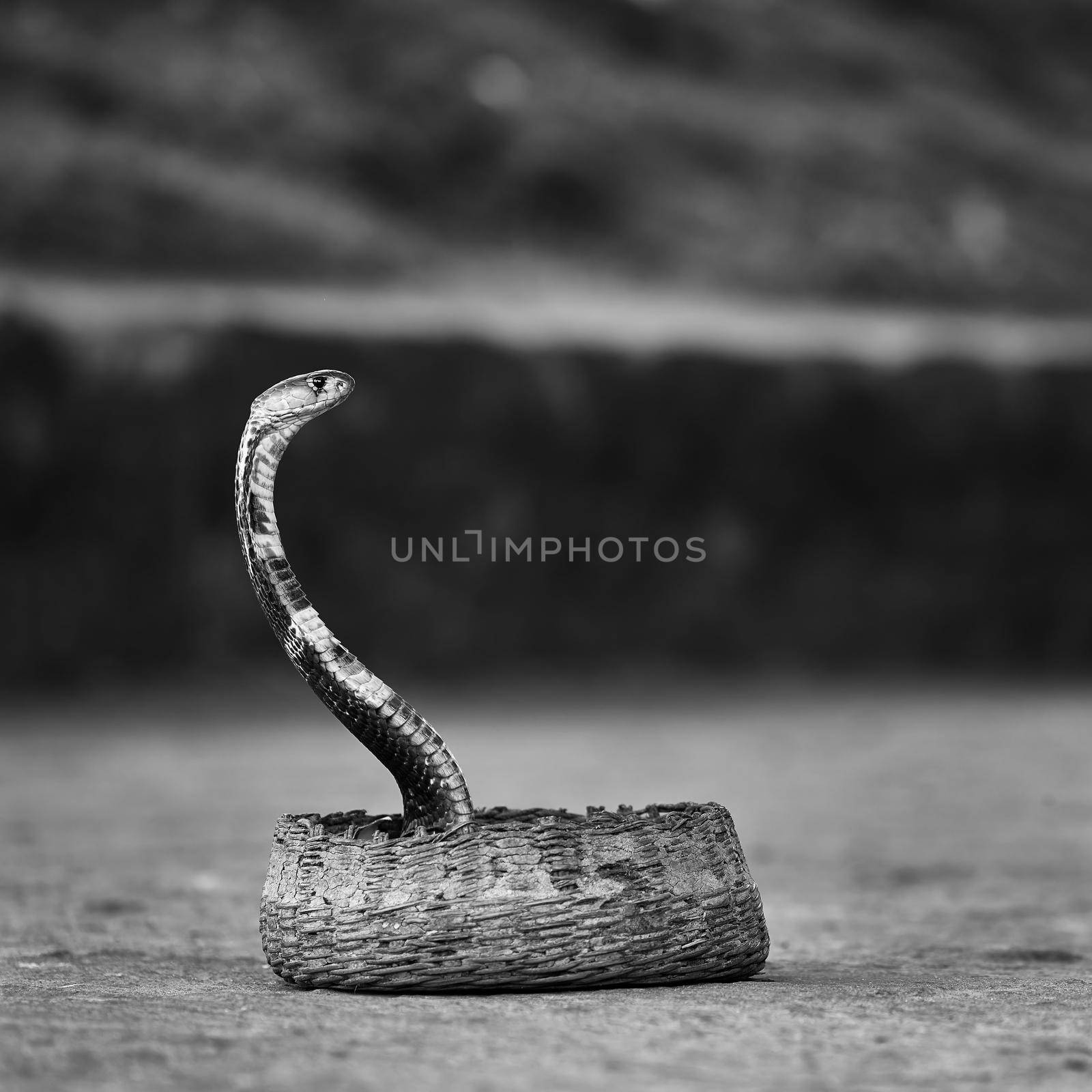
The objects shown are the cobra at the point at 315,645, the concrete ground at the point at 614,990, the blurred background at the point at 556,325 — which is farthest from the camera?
the blurred background at the point at 556,325

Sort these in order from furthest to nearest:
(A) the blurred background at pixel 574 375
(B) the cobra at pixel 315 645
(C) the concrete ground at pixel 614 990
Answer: (A) the blurred background at pixel 574 375 < (B) the cobra at pixel 315 645 < (C) the concrete ground at pixel 614 990

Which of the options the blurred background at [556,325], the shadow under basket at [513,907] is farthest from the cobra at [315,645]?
the blurred background at [556,325]

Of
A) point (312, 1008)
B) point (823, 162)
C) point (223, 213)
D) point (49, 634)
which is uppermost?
point (823, 162)

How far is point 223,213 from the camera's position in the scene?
48.3 ft

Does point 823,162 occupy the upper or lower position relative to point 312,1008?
upper

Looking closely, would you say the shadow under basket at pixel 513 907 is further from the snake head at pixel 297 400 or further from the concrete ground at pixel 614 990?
the snake head at pixel 297 400

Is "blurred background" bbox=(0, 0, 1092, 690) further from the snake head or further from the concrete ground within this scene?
the snake head

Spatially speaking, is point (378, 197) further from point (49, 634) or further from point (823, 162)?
point (49, 634)

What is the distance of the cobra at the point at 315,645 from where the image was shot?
3338 mm

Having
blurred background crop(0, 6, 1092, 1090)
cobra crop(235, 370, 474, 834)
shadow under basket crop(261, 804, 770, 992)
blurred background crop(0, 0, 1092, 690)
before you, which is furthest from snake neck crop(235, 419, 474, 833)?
blurred background crop(0, 0, 1092, 690)

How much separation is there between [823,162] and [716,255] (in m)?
1.65

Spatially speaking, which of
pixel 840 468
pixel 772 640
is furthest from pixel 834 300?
pixel 772 640

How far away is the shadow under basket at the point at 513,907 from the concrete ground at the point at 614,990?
0.06 metres

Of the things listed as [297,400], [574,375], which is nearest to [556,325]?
[574,375]
